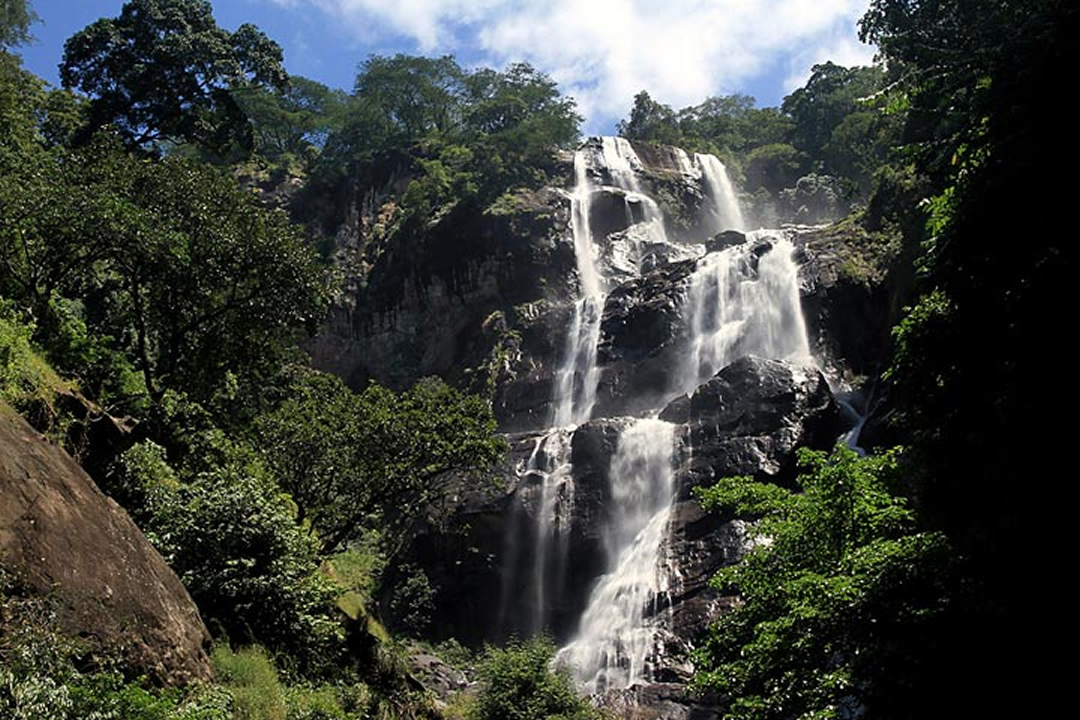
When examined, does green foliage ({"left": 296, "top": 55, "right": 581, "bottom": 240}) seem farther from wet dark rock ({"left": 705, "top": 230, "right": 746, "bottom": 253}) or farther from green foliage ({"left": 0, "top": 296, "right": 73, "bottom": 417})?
green foliage ({"left": 0, "top": 296, "right": 73, "bottom": 417})

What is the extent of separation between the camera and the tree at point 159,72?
34969 millimetres

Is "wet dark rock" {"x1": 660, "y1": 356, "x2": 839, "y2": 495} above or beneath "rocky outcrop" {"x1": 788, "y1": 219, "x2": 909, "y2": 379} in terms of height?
beneath

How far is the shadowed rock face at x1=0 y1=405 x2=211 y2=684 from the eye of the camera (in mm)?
6418

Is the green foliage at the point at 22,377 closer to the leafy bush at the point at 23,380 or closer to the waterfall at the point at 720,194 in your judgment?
the leafy bush at the point at 23,380

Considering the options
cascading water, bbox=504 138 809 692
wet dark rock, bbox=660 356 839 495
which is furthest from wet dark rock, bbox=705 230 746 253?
wet dark rock, bbox=660 356 839 495

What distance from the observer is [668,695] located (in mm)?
18188

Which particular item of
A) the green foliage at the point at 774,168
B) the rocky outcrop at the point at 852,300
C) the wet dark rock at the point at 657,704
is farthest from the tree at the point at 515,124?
the wet dark rock at the point at 657,704

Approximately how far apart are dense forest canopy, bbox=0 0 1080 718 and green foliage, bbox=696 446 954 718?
1.1 inches

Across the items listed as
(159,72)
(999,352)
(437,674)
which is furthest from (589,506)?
(159,72)

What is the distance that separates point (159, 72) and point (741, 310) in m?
27.3

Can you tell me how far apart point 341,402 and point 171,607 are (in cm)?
954

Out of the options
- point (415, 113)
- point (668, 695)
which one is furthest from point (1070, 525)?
point (415, 113)

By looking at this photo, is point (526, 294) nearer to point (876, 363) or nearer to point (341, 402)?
point (876, 363)

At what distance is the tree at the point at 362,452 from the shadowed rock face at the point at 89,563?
7.65 meters
